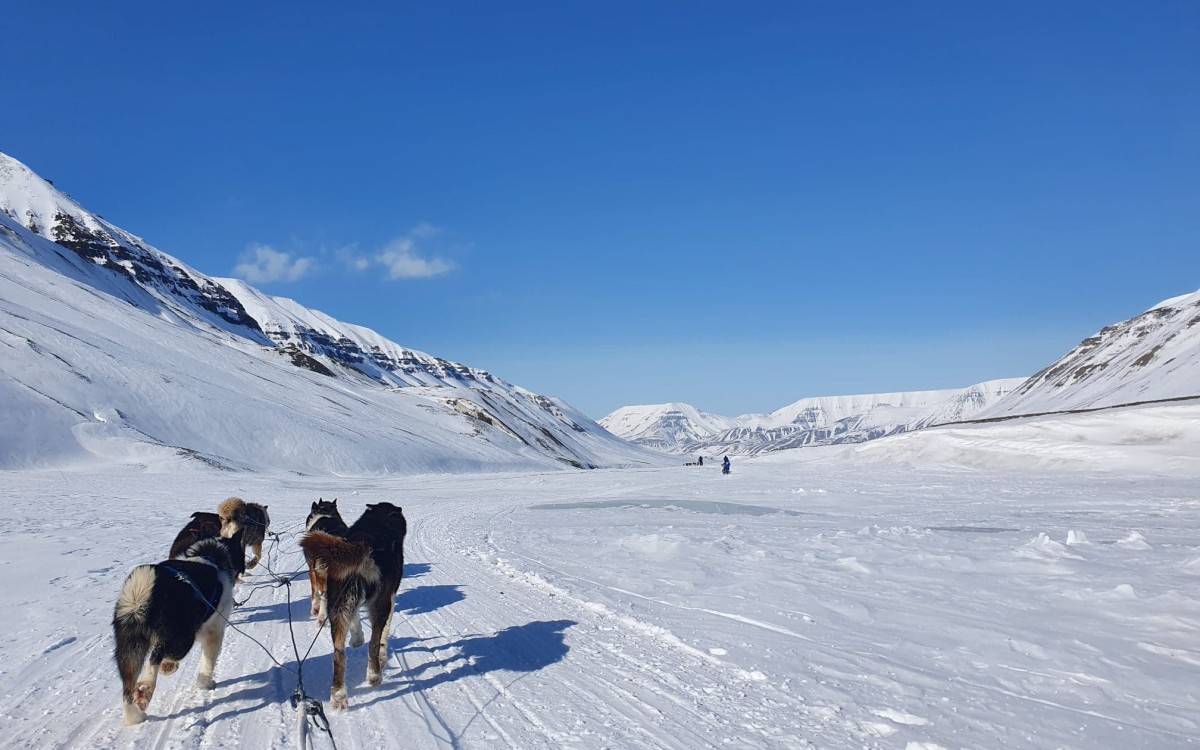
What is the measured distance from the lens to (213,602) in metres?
Result: 5.77

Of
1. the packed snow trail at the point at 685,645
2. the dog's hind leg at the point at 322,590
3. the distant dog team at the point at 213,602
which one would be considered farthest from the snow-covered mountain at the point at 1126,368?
the dog's hind leg at the point at 322,590

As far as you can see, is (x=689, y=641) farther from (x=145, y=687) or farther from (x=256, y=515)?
(x=256, y=515)

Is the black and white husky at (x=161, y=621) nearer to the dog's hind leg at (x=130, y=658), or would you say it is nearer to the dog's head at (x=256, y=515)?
the dog's hind leg at (x=130, y=658)

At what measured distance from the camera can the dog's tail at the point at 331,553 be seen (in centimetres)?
568

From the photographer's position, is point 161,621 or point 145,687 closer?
point 161,621

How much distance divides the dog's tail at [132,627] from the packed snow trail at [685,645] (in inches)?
22.2

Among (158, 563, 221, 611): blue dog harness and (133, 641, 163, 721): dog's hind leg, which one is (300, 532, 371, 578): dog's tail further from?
(133, 641, 163, 721): dog's hind leg

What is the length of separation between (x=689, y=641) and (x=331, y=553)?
398cm

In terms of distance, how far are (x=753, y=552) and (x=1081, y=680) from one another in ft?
23.8

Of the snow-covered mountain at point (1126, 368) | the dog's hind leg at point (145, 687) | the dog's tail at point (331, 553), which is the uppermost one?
the snow-covered mountain at point (1126, 368)

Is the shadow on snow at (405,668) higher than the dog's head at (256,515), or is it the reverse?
the dog's head at (256,515)

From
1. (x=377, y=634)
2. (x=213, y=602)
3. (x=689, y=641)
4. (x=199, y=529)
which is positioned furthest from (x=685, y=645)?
(x=199, y=529)

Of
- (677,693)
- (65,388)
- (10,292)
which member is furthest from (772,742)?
(10,292)

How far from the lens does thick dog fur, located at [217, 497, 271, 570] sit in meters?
→ 9.70
